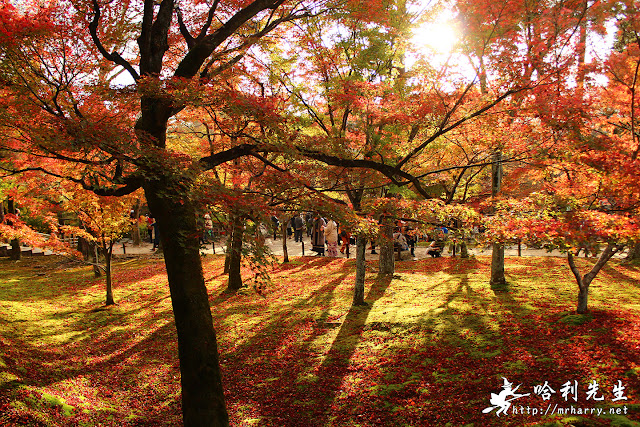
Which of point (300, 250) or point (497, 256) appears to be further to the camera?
point (300, 250)

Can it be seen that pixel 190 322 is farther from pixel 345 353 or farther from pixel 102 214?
pixel 102 214

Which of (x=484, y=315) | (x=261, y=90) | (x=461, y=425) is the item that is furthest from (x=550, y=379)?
(x=261, y=90)

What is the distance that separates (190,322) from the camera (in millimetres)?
5035

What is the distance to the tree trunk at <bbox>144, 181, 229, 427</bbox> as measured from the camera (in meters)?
4.91

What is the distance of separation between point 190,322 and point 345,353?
3475mm

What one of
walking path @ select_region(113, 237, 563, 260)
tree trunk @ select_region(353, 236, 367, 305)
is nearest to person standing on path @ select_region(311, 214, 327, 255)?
walking path @ select_region(113, 237, 563, 260)

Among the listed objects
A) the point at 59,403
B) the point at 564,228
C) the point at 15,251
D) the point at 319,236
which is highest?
the point at 564,228

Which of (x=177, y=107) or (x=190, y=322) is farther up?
(x=177, y=107)

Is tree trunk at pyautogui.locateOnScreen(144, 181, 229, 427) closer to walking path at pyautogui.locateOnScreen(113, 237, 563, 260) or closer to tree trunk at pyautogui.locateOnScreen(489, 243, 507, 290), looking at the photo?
tree trunk at pyautogui.locateOnScreen(489, 243, 507, 290)

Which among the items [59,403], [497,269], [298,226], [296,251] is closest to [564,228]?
[497,269]

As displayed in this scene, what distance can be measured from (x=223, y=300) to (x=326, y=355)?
16.6 feet

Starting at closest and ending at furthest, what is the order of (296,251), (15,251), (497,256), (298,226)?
(497,256), (15,251), (296,251), (298,226)

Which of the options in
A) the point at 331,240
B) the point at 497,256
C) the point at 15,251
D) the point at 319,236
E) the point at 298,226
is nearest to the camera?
the point at 497,256

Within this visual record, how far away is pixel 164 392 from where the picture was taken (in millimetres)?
6492
